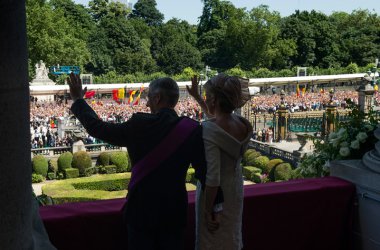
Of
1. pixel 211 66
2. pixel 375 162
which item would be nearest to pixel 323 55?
pixel 211 66

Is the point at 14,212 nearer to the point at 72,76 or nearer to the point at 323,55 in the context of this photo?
the point at 72,76

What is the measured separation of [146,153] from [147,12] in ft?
229

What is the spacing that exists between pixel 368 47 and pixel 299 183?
5674 cm

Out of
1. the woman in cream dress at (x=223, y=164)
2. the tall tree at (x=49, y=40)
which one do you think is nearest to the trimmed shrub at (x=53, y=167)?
the woman in cream dress at (x=223, y=164)

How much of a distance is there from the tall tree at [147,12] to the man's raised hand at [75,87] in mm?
69493

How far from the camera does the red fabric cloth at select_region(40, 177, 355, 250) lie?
2686 millimetres

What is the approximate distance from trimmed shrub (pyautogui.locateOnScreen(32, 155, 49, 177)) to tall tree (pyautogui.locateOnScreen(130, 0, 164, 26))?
52.7 m

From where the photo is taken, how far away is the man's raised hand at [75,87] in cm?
240

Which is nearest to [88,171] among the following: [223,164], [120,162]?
[120,162]

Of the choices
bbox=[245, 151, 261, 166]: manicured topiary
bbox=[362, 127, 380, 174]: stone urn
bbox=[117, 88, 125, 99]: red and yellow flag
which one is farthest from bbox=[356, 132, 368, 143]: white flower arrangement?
bbox=[117, 88, 125, 99]: red and yellow flag

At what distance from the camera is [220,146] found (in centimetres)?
249

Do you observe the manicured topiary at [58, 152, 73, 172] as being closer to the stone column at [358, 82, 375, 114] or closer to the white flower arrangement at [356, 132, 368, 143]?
the stone column at [358, 82, 375, 114]

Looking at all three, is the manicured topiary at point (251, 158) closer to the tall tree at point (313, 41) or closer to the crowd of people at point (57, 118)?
the crowd of people at point (57, 118)

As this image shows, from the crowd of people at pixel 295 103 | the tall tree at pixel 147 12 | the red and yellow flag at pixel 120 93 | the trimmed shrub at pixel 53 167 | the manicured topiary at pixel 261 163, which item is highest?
the tall tree at pixel 147 12
